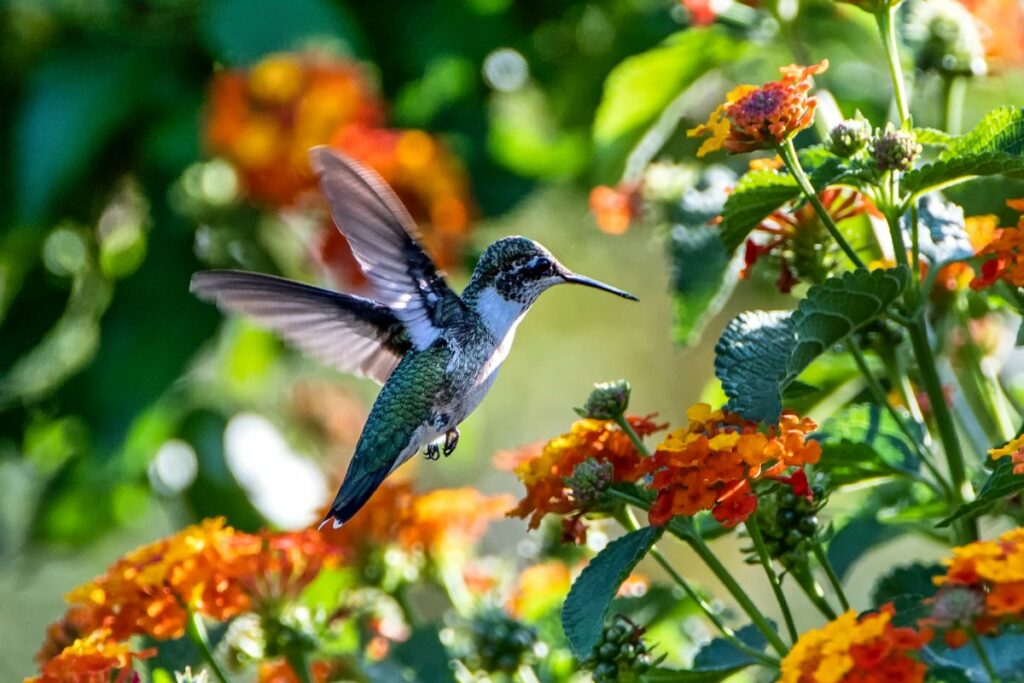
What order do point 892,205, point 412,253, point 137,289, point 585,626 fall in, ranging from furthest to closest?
1. point 137,289
2. point 412,253
3. point 892,205
4. point 585,626

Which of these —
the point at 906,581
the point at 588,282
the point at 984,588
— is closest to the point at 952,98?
the point at 588,282

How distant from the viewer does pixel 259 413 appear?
3596 mm

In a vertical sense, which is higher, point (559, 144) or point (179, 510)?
point (559, 144)

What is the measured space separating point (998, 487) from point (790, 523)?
0.30m

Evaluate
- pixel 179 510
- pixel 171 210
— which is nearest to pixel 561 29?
pixel 171 210

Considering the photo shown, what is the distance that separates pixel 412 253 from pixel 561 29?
138 cm

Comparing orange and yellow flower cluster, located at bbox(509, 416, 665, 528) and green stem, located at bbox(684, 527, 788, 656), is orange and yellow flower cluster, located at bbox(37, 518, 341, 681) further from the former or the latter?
green stem, located at bbox(684, 527, 788, 656)

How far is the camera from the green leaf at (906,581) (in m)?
1.78

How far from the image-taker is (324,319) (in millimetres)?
2076

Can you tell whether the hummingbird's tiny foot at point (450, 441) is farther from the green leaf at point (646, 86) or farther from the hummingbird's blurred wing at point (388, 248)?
the green leaf at point (646, 86)

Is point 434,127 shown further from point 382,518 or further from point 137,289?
point 382,518

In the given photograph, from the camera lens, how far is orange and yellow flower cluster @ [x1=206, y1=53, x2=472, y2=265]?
9.27 feet

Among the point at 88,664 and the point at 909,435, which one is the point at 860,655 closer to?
the point at 909,435

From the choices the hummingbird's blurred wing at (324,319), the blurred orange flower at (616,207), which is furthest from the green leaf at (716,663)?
the blurred orange flower at (616,207)
